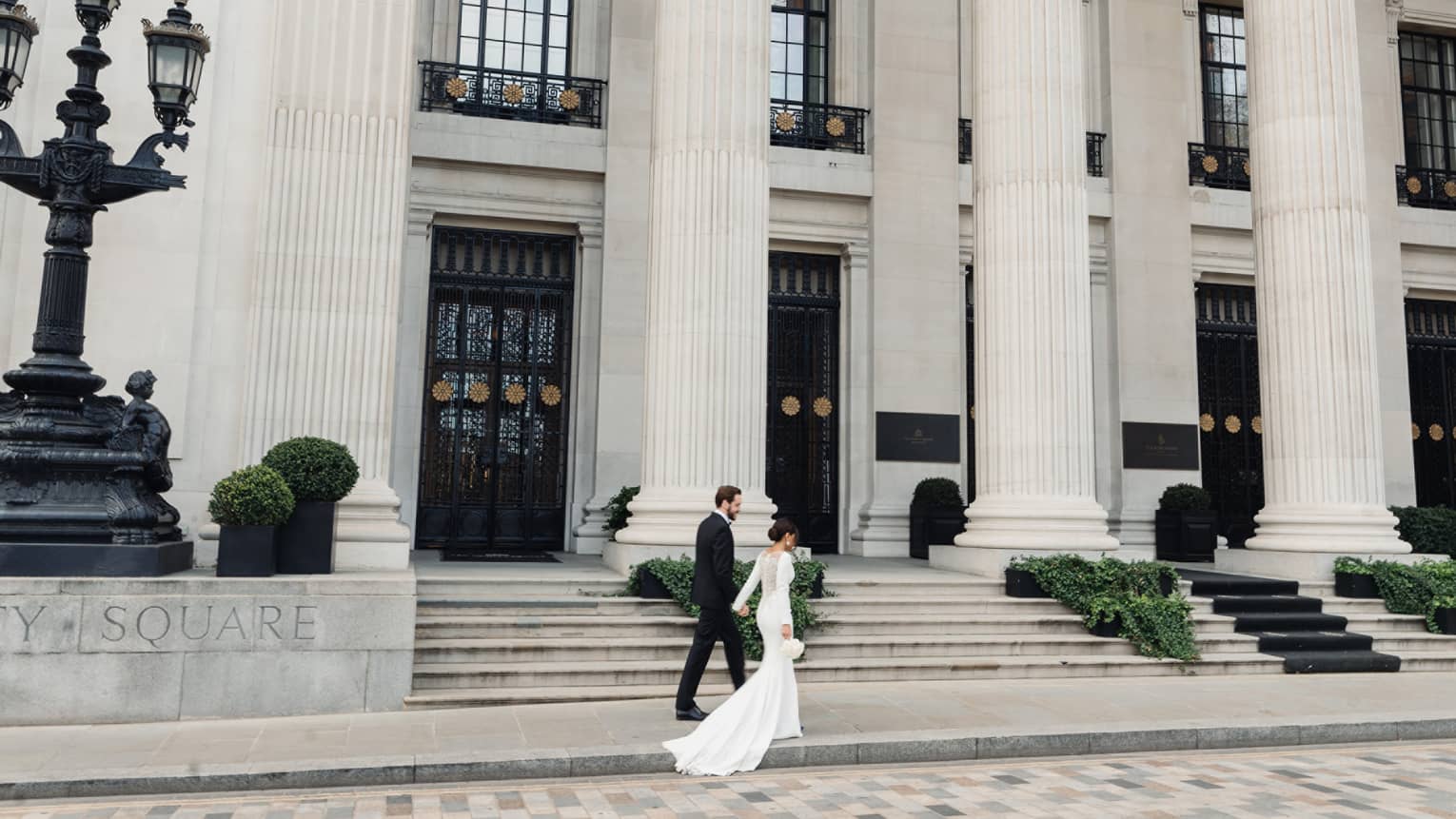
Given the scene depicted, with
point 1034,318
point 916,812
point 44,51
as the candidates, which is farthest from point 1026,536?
point 44,51

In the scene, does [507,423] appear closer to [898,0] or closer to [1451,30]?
[898,0]

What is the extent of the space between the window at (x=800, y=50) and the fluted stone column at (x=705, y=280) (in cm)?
659

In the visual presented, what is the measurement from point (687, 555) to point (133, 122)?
7.62m

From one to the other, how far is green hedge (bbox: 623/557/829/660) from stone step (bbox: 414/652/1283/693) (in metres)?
0.34

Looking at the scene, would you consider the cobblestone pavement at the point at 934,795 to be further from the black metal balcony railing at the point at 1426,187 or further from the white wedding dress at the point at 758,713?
the black metal balcony railing at the point at 1426,187

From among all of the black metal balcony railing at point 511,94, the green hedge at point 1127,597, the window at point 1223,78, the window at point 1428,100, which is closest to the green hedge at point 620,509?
the green hedge at point 1127,597

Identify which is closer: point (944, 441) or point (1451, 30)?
point (944, 441)

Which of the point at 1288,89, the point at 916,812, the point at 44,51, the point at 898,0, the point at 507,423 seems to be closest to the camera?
the point at 916,812

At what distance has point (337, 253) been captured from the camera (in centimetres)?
1073

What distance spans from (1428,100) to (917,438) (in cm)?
1461

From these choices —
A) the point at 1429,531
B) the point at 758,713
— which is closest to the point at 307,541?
the point at 758,713

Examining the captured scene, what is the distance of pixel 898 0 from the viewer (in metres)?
19.1

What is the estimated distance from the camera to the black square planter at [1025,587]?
12445mm

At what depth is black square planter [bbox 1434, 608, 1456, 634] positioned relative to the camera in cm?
1287
